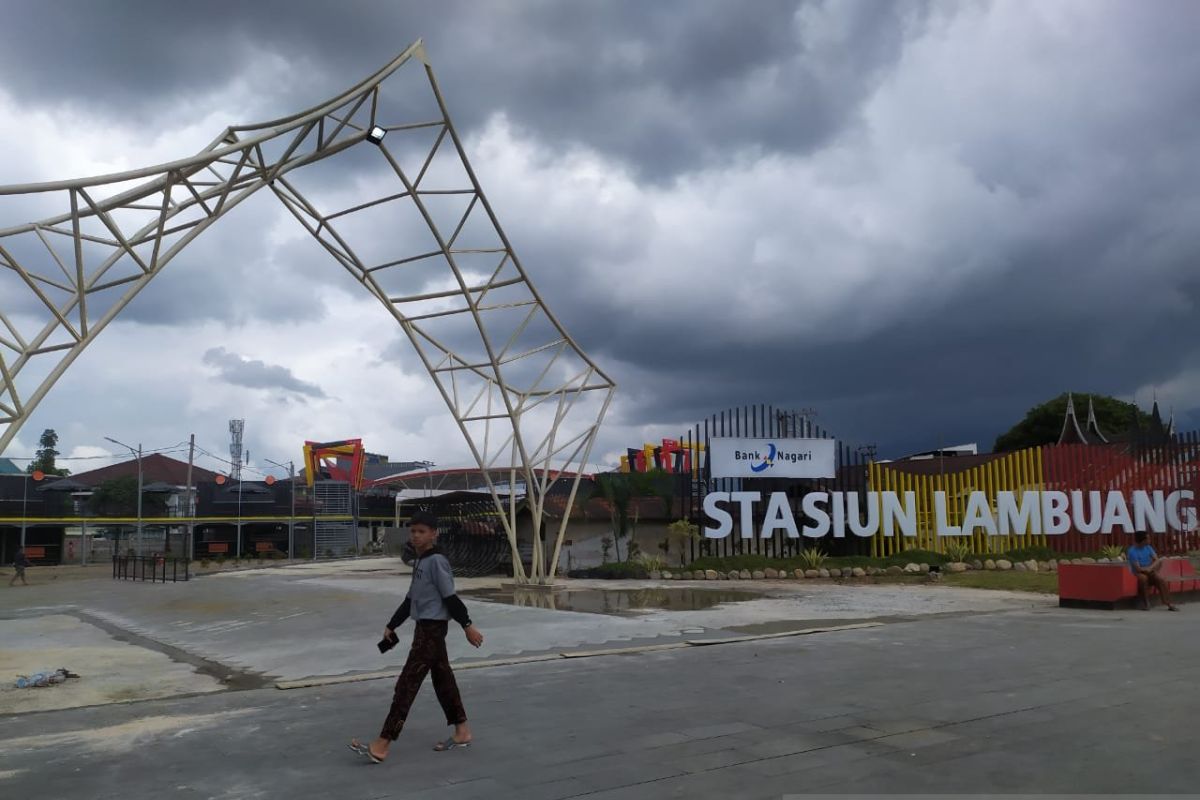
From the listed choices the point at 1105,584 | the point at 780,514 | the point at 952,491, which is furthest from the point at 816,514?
the point at 1105,584

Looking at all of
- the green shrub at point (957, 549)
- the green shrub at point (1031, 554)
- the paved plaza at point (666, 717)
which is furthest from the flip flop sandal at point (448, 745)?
the green shrub at point (1031, 554)

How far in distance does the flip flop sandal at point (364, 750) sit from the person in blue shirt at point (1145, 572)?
577 inches

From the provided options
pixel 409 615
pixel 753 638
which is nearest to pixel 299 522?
pixel 753 638

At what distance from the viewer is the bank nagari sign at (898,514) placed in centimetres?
2769

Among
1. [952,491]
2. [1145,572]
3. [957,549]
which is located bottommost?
[957,549]

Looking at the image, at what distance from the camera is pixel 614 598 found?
20.2 m

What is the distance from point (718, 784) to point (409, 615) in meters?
2.69

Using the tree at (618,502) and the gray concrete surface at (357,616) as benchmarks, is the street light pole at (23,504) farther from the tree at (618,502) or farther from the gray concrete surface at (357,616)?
the tree at (618,502)

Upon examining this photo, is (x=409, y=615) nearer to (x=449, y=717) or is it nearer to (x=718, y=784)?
(x=449, y=717)

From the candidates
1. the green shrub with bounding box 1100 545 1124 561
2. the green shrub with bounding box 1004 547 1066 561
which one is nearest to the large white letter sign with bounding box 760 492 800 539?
the green shrub with bounding box 1004 547 1066 561

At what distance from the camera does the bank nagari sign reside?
27.7 metres

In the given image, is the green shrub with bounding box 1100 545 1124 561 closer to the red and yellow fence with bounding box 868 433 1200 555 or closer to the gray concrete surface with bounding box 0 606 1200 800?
the red and yellow fence with bounding box 868 433 1200 555

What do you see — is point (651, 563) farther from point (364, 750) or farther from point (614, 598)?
point (364, 750)

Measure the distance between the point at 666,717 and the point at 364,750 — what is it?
2.44 metres
